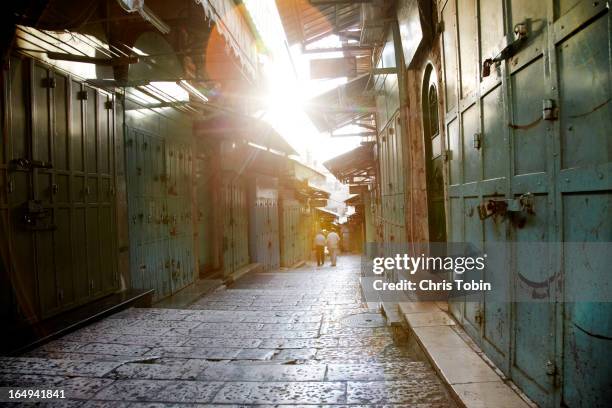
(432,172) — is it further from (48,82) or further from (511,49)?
(48,82)

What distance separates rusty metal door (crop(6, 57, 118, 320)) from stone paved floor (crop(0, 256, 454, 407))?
0.72 meters

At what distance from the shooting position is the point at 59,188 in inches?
219

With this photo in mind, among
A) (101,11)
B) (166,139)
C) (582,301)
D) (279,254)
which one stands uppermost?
(101,11)

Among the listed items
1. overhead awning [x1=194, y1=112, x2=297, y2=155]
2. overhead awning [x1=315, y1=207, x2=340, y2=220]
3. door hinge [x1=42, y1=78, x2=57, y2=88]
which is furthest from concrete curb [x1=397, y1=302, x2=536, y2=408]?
overhead awning [x1=315, y1=207, x2=340, y2=220]

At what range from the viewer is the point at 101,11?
561 centimetres

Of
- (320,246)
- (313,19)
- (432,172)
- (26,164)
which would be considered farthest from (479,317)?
(320,246)

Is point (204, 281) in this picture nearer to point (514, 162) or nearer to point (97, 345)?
point (97, 345)

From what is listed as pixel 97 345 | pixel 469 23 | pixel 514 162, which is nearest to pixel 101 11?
pixel 97 345

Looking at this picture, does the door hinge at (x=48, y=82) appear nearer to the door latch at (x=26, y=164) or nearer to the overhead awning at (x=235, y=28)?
the door latch at (x=26, y=164)

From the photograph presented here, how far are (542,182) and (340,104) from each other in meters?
9.47

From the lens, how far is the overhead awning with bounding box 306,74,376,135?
1080cm

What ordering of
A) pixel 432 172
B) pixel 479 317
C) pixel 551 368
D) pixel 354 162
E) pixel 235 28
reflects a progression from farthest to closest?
pixel 354 162 → pixel 432 172 → pixel 235 28 → pixel 479 317 → pixel 551 368

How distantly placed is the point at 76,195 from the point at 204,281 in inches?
208

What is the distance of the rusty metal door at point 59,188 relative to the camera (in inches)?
192
